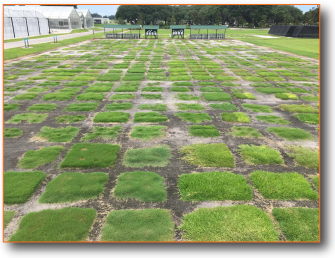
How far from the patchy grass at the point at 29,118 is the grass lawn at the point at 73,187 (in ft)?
15.9

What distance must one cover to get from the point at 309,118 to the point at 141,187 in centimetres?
857

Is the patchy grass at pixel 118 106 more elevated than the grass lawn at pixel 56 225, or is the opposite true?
the patchy grass at pixel 118 106

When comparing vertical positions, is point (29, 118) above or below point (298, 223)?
above

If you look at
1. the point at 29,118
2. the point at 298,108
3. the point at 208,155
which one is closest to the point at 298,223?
the point at 208,155

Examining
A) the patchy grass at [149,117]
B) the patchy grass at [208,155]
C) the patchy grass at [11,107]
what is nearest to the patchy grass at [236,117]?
the patchy grass at [208,155]

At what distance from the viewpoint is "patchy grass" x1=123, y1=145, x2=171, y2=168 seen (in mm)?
6922

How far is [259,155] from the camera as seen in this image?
7.39m

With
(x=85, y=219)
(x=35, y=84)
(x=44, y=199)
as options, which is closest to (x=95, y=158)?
(x=44, y=199)

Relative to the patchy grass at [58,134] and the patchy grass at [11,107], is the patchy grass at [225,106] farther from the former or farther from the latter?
the patchy grass at [11,107]

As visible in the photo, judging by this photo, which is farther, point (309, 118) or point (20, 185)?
point (309, 118)

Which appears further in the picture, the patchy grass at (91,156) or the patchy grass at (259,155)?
the patchy grass at (259,155)

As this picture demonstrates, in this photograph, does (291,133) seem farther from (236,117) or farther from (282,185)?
(282,185)

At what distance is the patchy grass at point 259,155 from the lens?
280 inches

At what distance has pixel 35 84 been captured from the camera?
1592cm
